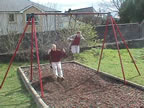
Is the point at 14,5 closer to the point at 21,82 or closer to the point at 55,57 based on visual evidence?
the point at 21,82

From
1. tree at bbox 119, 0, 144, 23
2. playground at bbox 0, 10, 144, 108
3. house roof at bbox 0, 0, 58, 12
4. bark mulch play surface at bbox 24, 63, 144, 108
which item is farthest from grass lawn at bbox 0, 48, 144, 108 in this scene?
house roof at bbox 0, 0, 58, 12

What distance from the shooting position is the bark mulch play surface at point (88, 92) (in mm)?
4828

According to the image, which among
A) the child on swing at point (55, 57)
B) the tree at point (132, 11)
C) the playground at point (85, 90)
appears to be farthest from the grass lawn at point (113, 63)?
the tree at point (132, 11)

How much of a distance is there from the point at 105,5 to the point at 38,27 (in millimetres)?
29685

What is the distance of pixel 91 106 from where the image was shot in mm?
4684

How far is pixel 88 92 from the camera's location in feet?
18.7

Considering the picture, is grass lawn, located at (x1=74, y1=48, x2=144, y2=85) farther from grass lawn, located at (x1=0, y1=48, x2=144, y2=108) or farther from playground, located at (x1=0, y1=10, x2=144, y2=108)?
playground, located at (x1=0, y1=10, x2=144, y2=108)

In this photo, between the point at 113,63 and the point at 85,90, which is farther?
the point at 113,63

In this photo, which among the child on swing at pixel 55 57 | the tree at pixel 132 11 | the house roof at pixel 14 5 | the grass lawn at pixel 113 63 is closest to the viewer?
the child on swing at pixel 55 57

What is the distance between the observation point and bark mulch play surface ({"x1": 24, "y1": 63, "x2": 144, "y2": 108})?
4828 mm

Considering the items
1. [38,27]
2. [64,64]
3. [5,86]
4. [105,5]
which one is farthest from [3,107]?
[105,5]

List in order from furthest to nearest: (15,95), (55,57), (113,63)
Result: (113,63)
(55,57)
(15,95)

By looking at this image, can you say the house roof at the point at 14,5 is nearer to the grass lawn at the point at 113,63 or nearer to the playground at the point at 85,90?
the grass lawn at the point at 113,63

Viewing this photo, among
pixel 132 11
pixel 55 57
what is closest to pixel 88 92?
pixel 55 57
